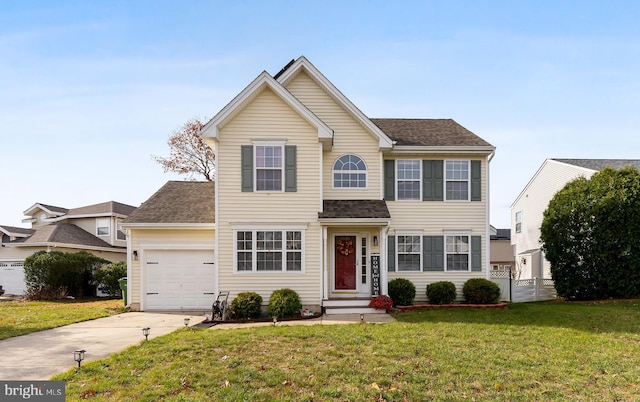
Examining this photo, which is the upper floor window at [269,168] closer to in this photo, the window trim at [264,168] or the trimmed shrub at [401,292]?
the window trim at [264,168]

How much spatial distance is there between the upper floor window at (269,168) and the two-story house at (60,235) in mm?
16006

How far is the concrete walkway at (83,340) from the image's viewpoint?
7.64 metres

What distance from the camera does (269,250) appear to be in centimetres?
1412

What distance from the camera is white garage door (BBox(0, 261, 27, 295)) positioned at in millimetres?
24188

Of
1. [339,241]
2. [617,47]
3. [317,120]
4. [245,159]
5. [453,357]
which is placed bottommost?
[453,357]

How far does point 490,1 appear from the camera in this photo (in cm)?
1180

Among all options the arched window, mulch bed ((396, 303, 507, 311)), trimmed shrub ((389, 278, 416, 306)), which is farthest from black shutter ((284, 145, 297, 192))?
mulch bed ((396, 303, 507, 311))

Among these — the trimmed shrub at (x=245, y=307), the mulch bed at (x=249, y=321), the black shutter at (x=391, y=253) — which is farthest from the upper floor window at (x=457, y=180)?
the trimmed shrub at (x=245, y=307)

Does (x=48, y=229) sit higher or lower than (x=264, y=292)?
higher

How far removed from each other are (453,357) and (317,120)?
28.3ft

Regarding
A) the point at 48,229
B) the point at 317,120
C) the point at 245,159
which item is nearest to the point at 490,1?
the point at 317,120

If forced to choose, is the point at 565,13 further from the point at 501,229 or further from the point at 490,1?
the point at 501,229

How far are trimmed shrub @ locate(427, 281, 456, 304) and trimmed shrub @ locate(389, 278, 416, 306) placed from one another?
802 mm

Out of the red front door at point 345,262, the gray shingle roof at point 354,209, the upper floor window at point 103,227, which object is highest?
the gray shingle roof at point 354,209
